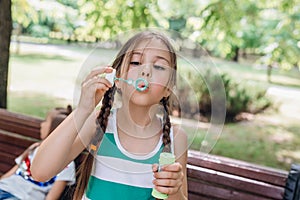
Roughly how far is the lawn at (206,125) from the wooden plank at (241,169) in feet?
1.23

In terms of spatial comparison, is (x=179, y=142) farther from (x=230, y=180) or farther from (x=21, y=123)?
(x=21, y=123)

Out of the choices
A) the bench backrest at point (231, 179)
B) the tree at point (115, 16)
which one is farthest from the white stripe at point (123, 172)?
the tree at point (115, 16)

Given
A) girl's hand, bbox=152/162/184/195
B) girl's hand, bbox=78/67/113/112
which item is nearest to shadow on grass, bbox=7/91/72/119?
girl's hand, bbox=78/67/113/112

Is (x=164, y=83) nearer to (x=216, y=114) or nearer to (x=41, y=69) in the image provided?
(x=216, y=114)

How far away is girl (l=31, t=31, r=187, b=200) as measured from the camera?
3.92ft

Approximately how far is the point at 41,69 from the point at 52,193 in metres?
12.6

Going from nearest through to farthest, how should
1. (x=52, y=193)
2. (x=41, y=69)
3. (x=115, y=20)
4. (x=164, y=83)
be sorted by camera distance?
(x=164, y=83) < (x=52, y=193) < (x=115, y=20) < (x=41, y=69)

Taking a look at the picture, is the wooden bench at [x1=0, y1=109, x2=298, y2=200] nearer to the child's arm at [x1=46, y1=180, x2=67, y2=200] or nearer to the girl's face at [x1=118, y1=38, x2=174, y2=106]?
the child's arm at [x1=46, y1=180, x2=67, y2=200]

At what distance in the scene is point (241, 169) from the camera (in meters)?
2.30

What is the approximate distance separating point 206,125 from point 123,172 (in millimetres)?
328

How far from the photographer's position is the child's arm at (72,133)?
47.5 inches

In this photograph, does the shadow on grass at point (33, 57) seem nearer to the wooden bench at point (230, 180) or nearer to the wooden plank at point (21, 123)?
the wooden plank at point (21, 123)

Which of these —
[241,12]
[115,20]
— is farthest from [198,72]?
[241,12]

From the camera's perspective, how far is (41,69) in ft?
46.9
